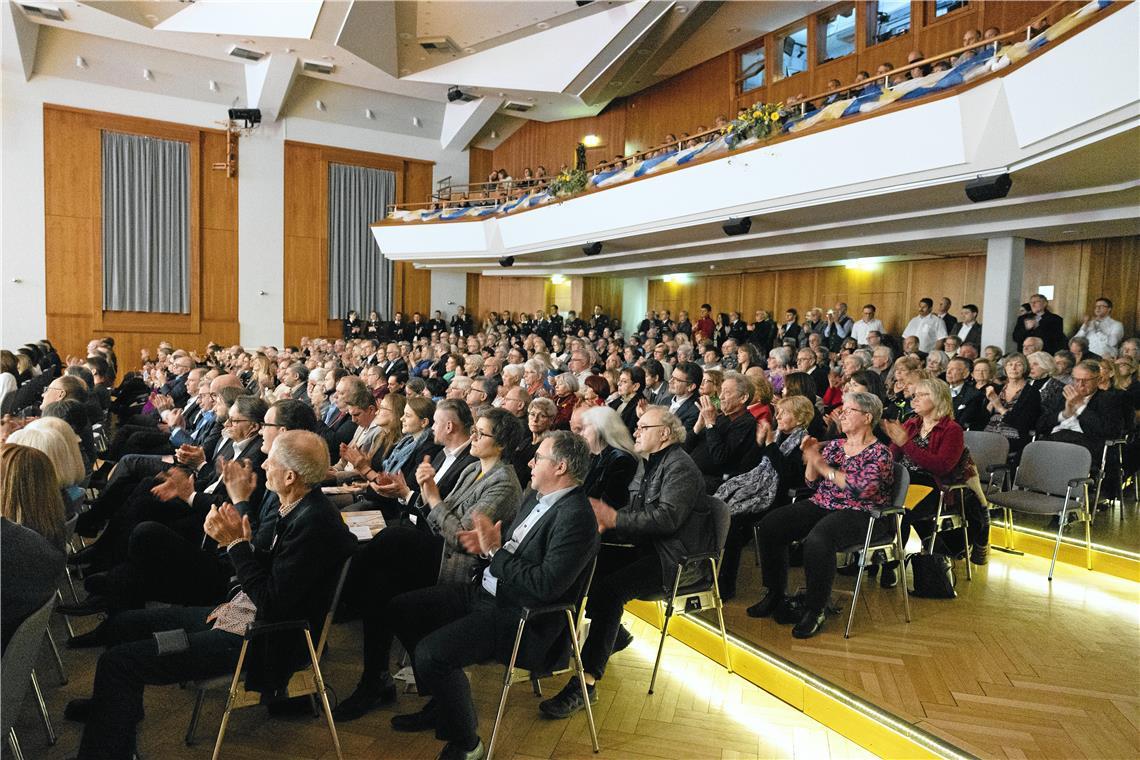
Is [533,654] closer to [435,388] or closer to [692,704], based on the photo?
[692,704]

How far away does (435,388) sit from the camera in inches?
253

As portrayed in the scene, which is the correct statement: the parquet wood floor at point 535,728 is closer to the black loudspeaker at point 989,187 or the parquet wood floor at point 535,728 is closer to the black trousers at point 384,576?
the black trousers at point 384,576

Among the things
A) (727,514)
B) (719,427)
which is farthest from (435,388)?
(727,514)

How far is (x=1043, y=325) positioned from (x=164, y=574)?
318 inches

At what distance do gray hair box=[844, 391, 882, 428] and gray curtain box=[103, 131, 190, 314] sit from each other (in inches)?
585

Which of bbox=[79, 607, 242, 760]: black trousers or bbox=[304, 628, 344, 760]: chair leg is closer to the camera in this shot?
bbox=[79, 607, 242, 760]: black trousers

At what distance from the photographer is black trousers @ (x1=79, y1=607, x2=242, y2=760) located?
6.50 feet

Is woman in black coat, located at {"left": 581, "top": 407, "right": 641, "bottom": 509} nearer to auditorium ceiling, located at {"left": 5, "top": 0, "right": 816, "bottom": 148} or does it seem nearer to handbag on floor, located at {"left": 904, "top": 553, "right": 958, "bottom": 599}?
handbag on floor, located at {"left": 904, "top": 553, "right": 958, "bottom": 599}

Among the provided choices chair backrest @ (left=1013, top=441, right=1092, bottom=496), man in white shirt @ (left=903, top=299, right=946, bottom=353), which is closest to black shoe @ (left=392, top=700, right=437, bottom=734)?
chair backrest @ (left=1013, top=441, right=1092, bottom=496)

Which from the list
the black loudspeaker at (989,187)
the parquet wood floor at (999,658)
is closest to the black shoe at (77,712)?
the parquet wood floor at (999,658)

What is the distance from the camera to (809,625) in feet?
9.94

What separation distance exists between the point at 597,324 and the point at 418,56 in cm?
617

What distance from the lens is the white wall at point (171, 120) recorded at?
43.0 ft

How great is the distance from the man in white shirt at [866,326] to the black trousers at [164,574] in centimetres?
837
